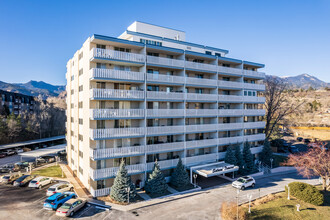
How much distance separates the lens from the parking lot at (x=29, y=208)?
2011 centimetres

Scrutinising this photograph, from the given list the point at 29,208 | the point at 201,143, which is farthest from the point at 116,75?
the point at 29,208

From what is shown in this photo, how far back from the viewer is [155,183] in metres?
25.0

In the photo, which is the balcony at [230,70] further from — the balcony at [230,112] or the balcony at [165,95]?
the balcony at [165,95]

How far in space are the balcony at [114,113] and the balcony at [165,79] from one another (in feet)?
15.8

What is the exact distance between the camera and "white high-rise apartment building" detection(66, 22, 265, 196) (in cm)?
2494

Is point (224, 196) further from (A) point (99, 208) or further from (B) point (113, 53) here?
(B) point (113, 53)

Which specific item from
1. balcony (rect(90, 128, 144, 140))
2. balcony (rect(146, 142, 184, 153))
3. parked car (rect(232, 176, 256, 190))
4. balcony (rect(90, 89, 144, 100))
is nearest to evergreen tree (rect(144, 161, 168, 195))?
balcony (rect(146, 142, 184, 153))

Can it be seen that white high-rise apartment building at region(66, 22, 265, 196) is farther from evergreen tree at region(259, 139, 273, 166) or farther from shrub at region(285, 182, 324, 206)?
shrub at region(285, 182, 324, 206)

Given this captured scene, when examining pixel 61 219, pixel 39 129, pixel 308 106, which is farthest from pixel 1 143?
pixel 308 106

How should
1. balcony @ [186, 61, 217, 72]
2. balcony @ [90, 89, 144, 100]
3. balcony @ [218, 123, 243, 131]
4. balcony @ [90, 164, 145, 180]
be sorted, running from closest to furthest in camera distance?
balcony @ [90, 164, 145, 180] → balcony @ [90, 89, 144, 100] → balcony @ [186, 61, 217, 72] → balcony @ [218, 123, 243, 131]

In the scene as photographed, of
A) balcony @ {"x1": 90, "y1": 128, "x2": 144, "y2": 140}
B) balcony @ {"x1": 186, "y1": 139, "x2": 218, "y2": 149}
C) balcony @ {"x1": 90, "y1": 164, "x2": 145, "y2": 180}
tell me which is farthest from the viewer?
balcony @ {"x1": 186, "y1": 139, "x2": 218, "y2": 149}

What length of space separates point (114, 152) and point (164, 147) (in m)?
7.22

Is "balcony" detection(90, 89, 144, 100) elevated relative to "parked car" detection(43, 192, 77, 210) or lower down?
elevated

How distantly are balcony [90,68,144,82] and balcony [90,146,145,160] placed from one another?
28.7 feet
